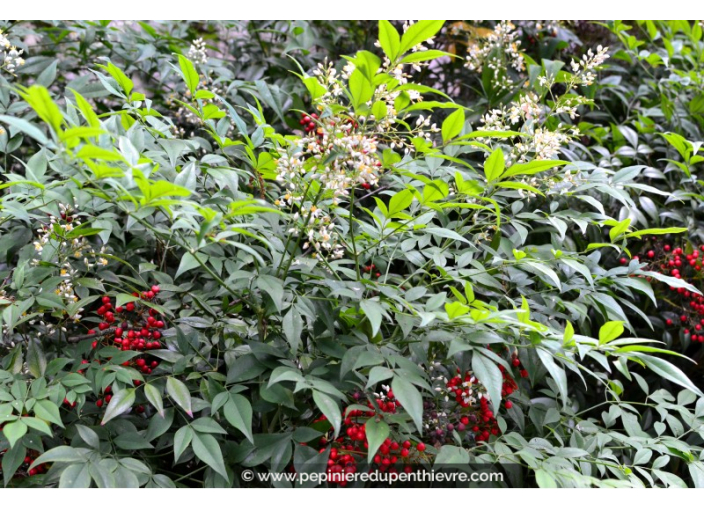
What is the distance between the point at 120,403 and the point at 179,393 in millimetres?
91

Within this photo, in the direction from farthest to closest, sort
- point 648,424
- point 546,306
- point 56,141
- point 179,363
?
point 648,424
point 546,306
point 179,363
point 56,141

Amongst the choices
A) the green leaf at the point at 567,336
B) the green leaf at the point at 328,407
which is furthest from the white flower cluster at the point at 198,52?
the green leaf at the point at 567,336

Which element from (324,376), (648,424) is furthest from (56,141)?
(648,424)

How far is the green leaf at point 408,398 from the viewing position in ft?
3.14

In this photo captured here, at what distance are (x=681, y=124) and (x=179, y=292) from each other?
5.08ft

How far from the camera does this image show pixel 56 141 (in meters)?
0.81

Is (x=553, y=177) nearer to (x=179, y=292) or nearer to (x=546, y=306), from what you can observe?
(x=546, y=306)

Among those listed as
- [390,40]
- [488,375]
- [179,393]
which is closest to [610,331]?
[488,375]

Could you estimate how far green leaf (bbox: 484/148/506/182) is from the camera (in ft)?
3.76

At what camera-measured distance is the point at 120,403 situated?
1.04 metres

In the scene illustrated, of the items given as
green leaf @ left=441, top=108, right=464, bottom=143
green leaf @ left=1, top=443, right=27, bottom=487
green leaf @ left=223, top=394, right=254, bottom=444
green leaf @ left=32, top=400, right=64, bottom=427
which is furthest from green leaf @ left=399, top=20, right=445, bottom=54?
green leaf @ left=1, top=443, right=27, bottom=487

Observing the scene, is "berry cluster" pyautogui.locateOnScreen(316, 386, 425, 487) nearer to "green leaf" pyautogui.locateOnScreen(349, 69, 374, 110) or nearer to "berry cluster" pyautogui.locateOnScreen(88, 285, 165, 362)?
"berry cluster" pyautogui.locateOnScreen(88, 285, 165, 362)

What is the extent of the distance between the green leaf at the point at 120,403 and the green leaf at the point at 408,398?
0.42m

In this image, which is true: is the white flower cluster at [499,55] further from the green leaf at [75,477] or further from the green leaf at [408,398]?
the green leaf at [75,477]
